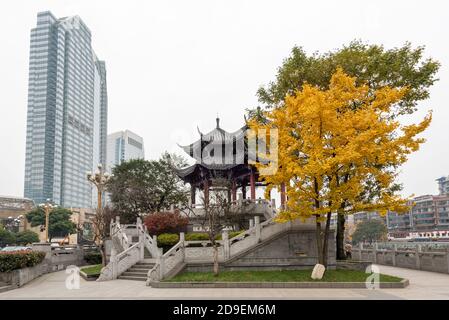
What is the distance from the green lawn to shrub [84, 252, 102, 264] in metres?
12.3

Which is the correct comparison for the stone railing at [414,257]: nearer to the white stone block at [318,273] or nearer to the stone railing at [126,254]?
the white stone block at [318,273]

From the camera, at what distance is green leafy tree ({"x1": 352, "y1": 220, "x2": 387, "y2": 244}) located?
89.7 m

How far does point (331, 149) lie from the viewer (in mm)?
15180

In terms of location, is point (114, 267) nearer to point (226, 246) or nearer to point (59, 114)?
point (226, 246)

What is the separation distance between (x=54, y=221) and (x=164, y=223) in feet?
188

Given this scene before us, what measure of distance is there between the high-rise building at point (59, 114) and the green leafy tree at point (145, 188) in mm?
101168

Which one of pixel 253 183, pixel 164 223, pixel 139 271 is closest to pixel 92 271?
pixel 139 271

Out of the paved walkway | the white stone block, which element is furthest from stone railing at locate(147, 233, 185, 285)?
the white stone block

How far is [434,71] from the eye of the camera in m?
20.2

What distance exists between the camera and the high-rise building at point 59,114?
127m

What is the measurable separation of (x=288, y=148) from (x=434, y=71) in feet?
34.7

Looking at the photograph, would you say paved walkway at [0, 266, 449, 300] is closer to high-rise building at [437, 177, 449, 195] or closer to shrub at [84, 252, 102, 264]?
shrub at [84, 252, 102, 264]

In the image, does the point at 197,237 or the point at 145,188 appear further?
the point at 145,188

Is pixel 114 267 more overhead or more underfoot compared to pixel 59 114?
more underfoot
